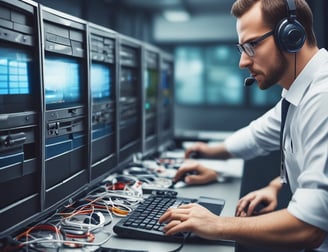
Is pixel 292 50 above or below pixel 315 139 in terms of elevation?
above

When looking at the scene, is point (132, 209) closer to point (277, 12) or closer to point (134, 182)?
point (134, 182)

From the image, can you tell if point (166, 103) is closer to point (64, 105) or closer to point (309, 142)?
point (64, 105)

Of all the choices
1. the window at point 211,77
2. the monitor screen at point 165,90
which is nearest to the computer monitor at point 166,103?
the monitor screen at point 165,90

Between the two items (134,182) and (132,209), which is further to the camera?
(134,182)

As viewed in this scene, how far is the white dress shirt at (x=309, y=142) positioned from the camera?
814 millimetres

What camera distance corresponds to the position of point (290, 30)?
37.4 inches

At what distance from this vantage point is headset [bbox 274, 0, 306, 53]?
0.96 metres

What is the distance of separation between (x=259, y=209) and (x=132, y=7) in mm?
3333

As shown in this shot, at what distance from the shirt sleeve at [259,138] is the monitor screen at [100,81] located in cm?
60

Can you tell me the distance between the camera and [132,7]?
13.8 ft

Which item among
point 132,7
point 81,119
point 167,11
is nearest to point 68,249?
point 81,119

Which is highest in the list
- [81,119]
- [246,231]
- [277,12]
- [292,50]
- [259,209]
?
[277,12]

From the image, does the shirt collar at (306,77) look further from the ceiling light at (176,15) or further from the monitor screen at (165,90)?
the ceiling light at (176,15)

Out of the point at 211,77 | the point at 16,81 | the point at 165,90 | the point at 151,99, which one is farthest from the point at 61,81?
the point at 211,77
